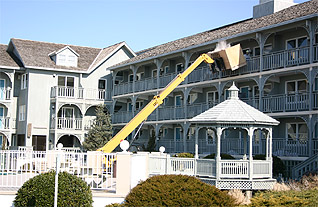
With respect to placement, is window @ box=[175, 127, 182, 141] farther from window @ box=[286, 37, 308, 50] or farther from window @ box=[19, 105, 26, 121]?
window @ box=[19, 105, 26, 121]

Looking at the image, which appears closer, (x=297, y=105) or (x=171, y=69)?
(x=297, y=105)

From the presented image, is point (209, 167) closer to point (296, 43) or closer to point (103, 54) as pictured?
point (296, 43)

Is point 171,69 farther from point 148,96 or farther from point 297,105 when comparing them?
point 297,105

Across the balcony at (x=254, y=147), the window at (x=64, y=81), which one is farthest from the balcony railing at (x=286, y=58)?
the window at (x=64, y=81)

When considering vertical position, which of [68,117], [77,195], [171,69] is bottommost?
[77,195]

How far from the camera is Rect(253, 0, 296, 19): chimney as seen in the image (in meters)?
35.9

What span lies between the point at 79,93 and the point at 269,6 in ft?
65.1

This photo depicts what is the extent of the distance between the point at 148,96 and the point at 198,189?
3262 cm

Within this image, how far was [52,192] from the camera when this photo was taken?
1361cm

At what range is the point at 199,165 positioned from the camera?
21953 millimetres

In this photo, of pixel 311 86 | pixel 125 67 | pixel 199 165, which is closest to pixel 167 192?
pixel 199 165

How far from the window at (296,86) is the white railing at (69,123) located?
22.4 meters

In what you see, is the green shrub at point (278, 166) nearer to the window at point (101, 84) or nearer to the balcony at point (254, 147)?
the balcony at point (254, 147)

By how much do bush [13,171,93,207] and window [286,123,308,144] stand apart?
18090mm
